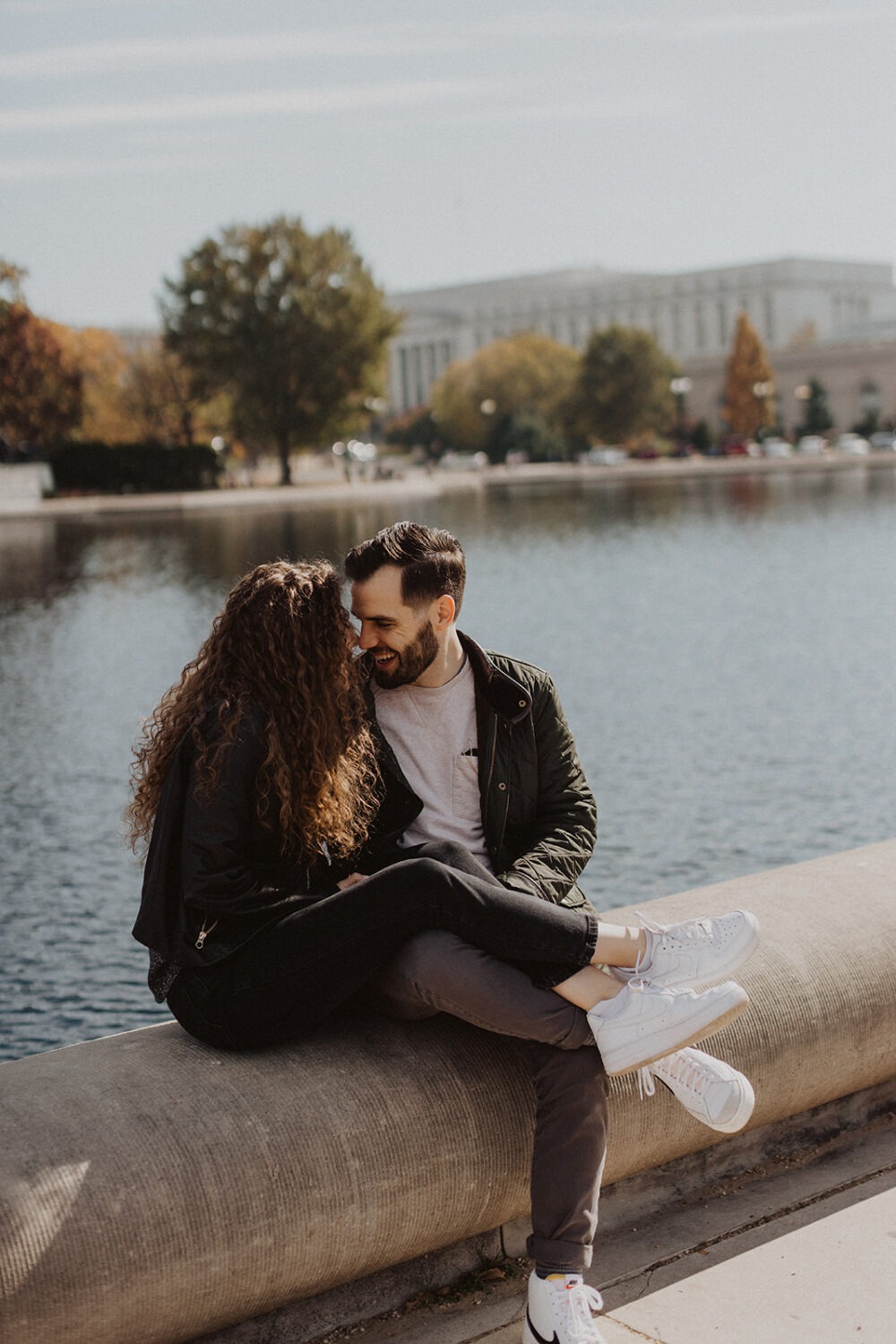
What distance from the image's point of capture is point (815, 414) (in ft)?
308

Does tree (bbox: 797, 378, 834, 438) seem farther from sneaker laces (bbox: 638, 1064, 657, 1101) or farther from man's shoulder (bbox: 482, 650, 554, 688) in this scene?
sneaker laces (bbox: 638, 1064, 657, 1101)

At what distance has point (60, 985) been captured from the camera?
7.20 metres

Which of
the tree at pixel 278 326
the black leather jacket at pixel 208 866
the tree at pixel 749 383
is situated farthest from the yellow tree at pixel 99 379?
the black leather jacket at pixel 208 866

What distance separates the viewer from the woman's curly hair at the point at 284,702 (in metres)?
3.26

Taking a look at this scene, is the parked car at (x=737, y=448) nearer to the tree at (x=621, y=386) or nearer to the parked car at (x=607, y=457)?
the tree at (x=621, y=386)

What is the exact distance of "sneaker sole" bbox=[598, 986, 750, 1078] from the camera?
10.2 ft

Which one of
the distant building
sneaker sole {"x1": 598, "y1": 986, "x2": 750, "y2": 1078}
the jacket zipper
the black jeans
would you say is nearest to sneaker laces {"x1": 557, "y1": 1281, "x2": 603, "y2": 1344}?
sneaker sole {"x1": 598, "y1": 986, "x2": 750, "y2": 1078}

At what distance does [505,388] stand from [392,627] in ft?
295

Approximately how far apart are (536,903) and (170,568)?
26267 mm

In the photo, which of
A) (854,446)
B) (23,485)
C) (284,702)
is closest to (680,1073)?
(284,702)

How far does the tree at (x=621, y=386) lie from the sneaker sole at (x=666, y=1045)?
84.4 meters

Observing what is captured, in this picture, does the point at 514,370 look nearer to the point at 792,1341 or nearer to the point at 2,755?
the point at 2,755

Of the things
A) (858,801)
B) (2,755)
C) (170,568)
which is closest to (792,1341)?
(858,801)

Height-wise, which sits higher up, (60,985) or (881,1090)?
(881,1090)
